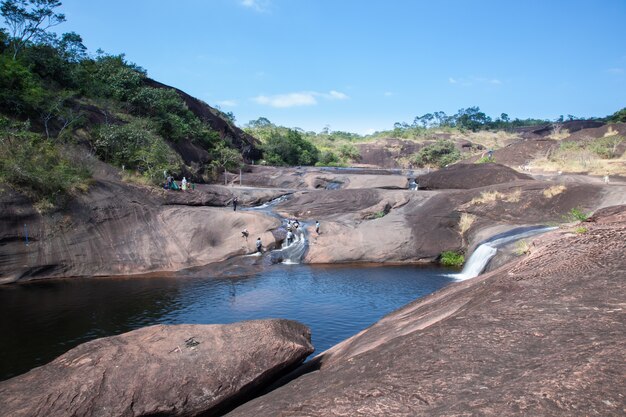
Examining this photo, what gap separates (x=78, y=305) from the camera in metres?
16.4

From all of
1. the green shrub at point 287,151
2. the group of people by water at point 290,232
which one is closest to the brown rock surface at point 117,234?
the group of people by water at point 290,232

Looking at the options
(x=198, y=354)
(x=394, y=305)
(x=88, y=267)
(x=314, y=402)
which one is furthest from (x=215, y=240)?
(x=314, y=402)

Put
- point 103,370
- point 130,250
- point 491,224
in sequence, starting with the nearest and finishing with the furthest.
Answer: point 103,370 → point 130,250 → point 491,224

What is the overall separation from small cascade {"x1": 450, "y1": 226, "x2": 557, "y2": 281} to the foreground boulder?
530 inches

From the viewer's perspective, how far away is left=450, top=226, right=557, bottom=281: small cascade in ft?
61.8

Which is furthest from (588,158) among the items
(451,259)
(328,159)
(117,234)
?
(328,159)

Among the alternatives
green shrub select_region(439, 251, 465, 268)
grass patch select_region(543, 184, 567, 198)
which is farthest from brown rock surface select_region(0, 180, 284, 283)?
grass patch select_region(543, 184, 567, 198)

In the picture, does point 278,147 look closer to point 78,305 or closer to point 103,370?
point 78,305

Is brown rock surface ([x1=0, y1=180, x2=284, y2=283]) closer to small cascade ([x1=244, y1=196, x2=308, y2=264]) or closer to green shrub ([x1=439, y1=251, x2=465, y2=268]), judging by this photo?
small cascade ([x1=244, y1=196, x2=308, y2=264])

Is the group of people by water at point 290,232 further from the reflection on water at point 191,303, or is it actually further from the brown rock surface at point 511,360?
the brown rock surface at point 511,360

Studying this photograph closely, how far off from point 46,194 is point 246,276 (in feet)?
33.4

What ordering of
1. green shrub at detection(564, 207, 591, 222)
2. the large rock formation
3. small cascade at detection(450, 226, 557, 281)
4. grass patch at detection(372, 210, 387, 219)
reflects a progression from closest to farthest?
green shrub at detection(564, 207, 591, 222) → small cascade at detection(450, 226, 557, 281) → the large rock formation → grass patch at detection(372, 210, 387, 219)

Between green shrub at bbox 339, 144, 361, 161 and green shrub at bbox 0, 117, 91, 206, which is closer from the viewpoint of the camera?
green shrub at bbox 0, 117, 91, 206

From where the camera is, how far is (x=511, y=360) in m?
4.28
